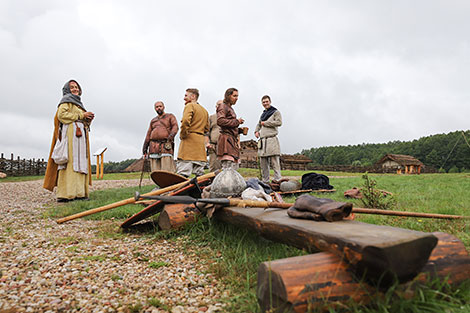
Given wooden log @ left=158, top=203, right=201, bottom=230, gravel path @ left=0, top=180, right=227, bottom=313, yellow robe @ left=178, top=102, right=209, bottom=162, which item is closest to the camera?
gravel path @ left=0, top=180, right=227, bottom=313

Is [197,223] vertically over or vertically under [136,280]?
over

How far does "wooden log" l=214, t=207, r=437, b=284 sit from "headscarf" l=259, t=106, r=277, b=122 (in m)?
5.69

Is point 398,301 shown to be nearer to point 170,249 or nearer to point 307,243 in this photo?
point 307,243

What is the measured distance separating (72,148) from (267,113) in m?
4.54

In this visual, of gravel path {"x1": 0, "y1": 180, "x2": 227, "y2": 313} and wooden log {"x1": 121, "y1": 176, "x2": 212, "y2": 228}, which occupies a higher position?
wooden log {"x1": 121, "y1": 176, "x2": 212, "y2": 228}

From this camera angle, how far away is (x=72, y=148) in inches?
246

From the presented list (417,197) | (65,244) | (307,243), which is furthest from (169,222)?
(417,197)

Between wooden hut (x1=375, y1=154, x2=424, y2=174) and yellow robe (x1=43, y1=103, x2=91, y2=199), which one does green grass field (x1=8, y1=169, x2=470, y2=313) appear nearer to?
yellow robe (x1=43, y1=103, x2=91, y2=199)

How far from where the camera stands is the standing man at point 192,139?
5673mm

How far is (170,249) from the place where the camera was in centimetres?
287

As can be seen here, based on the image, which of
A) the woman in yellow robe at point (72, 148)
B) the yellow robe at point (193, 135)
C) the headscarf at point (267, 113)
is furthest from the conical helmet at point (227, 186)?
the woman in yellow robe at point (72, 148)

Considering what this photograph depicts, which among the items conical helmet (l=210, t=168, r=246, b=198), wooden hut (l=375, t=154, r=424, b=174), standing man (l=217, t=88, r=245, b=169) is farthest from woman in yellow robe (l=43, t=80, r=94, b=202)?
wooden hut (l=375, t=154, r=424, b=174)

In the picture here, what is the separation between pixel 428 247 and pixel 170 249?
2.27 metres

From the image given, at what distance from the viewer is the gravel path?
1.77 m
